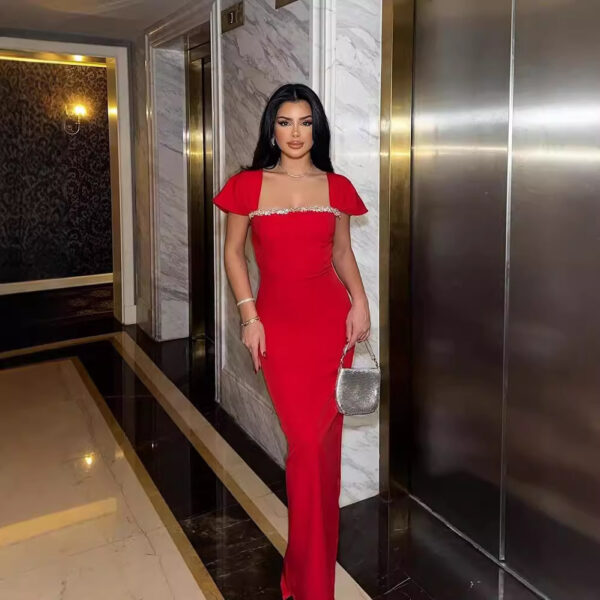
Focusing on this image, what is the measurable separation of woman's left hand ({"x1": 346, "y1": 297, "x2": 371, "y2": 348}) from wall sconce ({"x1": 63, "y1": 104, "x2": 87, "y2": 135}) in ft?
23.4

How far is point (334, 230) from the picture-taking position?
2.38 meters

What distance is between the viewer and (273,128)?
2268mm

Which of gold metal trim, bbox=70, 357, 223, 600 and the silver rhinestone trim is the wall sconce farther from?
the silver rhinestone trim

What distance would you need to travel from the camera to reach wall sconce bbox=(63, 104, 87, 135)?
27.5 ft

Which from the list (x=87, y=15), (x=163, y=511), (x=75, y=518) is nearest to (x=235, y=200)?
(x=163, y=511)

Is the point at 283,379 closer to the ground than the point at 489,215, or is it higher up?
closer to the ground

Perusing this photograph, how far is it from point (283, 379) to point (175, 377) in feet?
9.37

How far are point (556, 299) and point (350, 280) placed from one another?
0.75 m

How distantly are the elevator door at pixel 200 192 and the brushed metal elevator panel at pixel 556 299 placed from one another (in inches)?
135

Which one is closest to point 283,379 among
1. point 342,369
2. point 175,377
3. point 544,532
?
point 342,369

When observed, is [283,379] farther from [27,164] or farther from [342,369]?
[27,164]

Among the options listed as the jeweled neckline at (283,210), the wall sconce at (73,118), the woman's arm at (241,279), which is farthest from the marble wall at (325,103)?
the wall sconce at (73,118)

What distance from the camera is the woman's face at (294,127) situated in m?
2.22

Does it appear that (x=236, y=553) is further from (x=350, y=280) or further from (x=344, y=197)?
(x=344, y=197)
